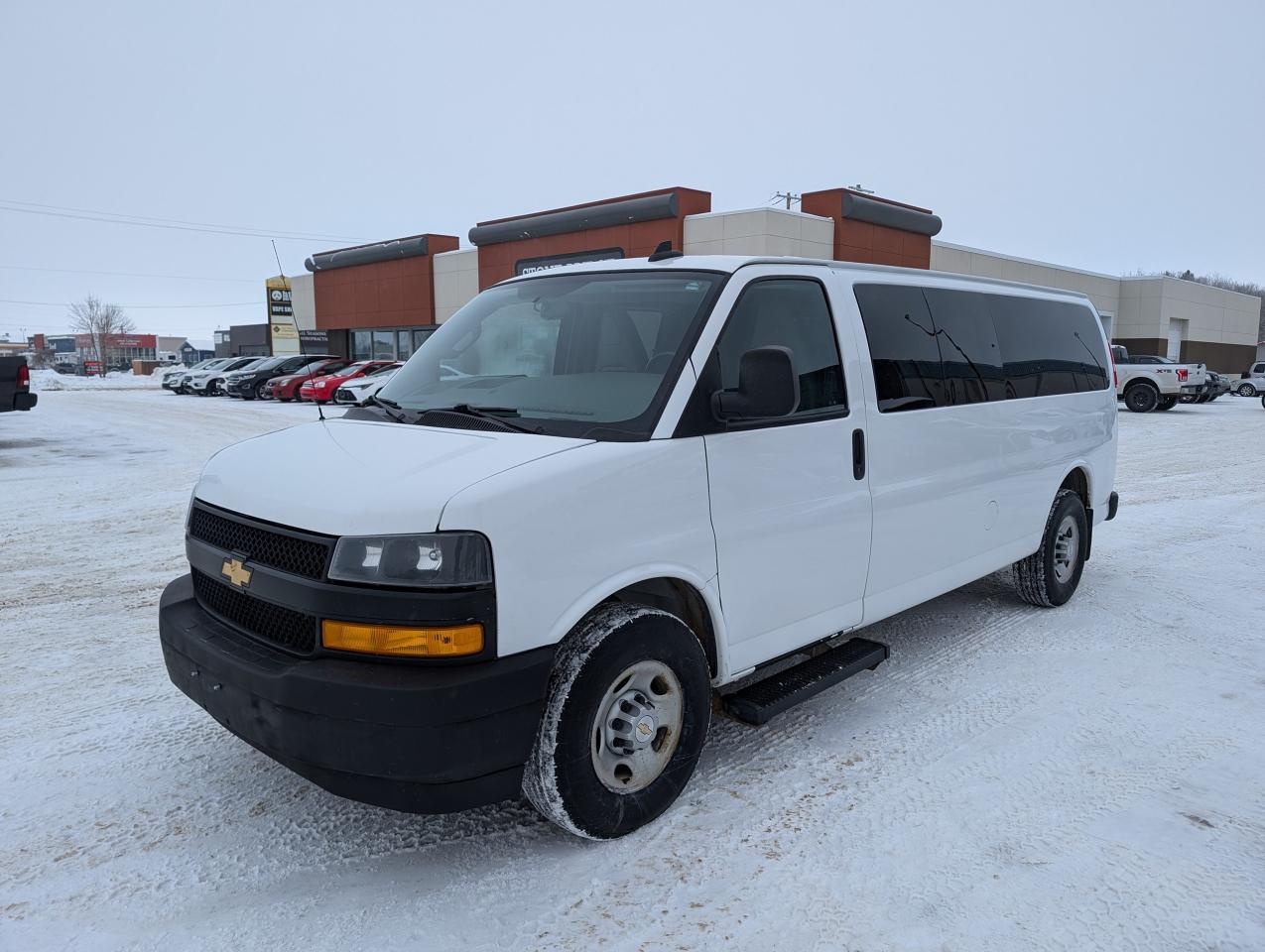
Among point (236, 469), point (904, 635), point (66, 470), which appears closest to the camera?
point (236, 469)

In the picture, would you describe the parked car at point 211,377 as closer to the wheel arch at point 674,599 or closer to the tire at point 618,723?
the wheel arch at point 674,599

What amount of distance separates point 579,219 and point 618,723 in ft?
91.2

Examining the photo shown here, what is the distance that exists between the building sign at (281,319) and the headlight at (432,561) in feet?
144

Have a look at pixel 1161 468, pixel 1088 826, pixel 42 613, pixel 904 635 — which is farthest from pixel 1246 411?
pixel 42 613

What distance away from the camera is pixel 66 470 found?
40.5 feet

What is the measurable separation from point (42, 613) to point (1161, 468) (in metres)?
13.4

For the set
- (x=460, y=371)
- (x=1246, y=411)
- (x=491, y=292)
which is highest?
(x=491, y=292)

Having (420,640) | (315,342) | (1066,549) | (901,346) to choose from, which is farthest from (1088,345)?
(315,342)

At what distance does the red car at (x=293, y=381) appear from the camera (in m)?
30.5

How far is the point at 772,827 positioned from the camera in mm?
3293

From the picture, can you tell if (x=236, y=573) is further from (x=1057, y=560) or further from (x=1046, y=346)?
(x=1057, y=560)

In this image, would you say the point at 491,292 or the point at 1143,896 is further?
the point at 491,292

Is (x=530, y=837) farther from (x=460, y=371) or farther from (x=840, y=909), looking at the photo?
(x=460, y=371)

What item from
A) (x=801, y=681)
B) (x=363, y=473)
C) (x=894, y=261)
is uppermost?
(x=894, y=261)
